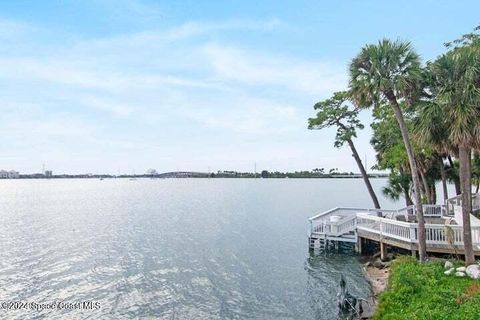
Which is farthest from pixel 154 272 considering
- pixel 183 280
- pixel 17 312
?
pixel 17 312

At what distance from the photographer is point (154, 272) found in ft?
65.6

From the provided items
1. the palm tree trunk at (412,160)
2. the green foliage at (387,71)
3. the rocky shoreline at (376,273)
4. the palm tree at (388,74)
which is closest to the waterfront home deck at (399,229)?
the rocky shoreline at (376,273)

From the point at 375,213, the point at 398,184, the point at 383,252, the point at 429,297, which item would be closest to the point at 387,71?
the point at 429,297

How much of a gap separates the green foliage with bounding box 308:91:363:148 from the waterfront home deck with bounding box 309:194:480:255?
16.5 ft

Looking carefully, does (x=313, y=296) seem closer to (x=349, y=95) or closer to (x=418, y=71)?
(x=349, y=95)

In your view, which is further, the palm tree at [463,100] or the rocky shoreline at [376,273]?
A: the rocky shoreline at [376,273]

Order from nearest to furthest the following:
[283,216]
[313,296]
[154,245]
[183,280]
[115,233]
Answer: [313,296], [183,280], [154,245], [115,233], [283,216]

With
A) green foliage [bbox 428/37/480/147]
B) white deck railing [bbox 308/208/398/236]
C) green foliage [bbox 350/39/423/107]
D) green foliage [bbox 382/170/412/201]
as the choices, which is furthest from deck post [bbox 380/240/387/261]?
green foliage [bbox 382/170/412/201]

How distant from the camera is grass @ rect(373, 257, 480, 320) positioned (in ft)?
30.2

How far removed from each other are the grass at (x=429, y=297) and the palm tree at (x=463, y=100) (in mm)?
1913

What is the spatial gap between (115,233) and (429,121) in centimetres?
2780

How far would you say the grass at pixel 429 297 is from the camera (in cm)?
921

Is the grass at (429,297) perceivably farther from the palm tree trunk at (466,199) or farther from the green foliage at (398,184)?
the green foliage at (398,184)

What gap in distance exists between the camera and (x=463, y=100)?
39.3 feet
